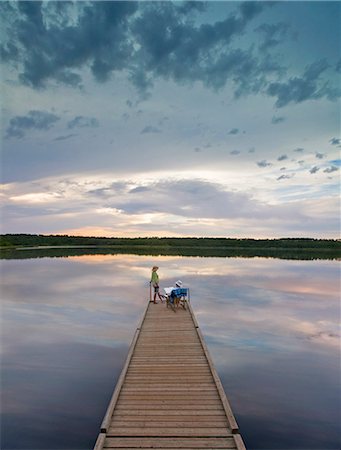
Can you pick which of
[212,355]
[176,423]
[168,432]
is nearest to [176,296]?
[212,355]

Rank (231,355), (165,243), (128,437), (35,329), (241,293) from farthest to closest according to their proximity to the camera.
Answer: (165,243), (241,293), (35,329), (231,355), (128,437)

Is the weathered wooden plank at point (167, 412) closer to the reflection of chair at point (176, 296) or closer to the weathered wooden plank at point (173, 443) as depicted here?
the weathered wooden plank at point (173, 443)

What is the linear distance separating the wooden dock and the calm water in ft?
3.79

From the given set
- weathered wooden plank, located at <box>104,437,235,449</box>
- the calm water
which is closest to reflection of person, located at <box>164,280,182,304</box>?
the calm water

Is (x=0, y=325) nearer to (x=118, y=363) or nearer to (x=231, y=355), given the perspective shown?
(x=118, y=363)

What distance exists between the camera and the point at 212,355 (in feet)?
42.2

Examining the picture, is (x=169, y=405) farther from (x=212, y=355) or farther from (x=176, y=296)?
(x=176, y=296)

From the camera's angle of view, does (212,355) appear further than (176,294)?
No

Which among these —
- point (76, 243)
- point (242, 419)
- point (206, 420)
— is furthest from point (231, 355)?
point (76, 243)

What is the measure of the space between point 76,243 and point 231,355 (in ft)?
380

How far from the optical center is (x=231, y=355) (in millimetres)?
12938

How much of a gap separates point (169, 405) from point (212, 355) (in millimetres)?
5706

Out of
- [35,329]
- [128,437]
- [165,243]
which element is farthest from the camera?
[165,243]

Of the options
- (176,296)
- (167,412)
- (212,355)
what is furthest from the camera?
(176,296)
